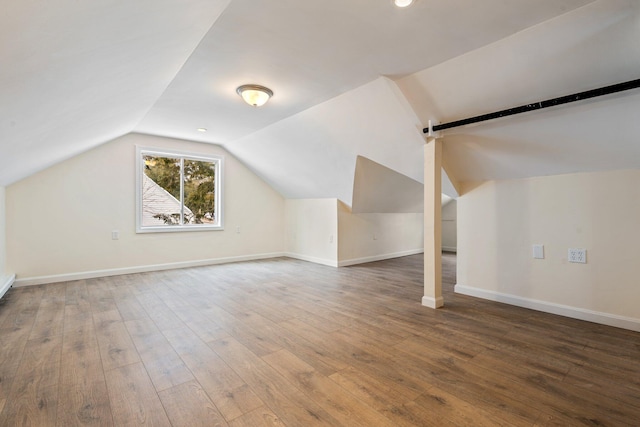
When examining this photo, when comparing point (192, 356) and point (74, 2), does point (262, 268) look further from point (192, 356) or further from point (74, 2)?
point (74, 2)

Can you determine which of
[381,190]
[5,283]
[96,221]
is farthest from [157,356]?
[381,190]

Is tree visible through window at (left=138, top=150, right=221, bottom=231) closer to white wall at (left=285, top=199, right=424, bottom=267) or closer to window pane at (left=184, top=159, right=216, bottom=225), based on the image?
window pane at (left=184, top=159, right=216, bottom=225)

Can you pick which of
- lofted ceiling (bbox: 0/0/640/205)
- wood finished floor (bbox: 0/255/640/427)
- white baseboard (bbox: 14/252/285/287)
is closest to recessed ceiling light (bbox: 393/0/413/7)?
lofted ceiling (bbox: 0/0/640/205)

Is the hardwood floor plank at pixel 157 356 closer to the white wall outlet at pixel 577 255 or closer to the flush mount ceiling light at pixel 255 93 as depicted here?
the flush mount ceiling light at pixel 255 93

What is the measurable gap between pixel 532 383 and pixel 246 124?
4.28 m

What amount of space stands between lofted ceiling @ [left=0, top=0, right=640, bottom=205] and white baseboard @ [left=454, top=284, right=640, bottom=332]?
1349 millimetres

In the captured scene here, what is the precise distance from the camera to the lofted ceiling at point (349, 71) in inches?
65.6

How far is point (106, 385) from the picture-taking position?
71.3 inches

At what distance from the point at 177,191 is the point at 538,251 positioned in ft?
18.3

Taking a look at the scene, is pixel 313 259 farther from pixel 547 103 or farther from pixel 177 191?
pixel 547 103

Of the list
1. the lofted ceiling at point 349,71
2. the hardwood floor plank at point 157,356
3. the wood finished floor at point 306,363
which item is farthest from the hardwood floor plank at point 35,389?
the lofted ceiling at point 349,71

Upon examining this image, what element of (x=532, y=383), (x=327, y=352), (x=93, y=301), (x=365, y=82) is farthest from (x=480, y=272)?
(x=93, y=301)

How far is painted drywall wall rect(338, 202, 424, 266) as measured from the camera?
562cm

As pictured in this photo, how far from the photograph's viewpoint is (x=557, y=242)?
3.04m
